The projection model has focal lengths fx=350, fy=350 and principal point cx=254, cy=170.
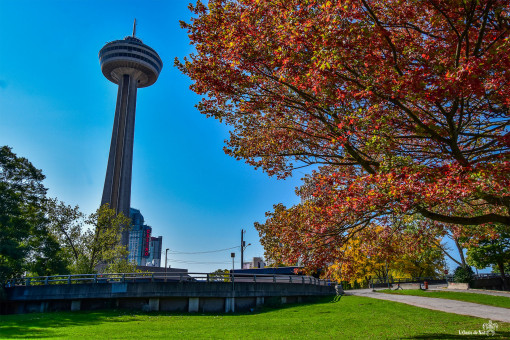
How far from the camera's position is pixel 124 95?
8550 centimetres

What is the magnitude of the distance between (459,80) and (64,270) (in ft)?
121

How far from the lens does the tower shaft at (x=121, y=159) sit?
7631 centimetres

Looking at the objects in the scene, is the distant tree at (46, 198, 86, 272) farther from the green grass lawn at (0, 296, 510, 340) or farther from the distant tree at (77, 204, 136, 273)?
the green grass lawn at (0, 296, 510, 340)

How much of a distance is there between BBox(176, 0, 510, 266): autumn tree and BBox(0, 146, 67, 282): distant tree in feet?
88.6

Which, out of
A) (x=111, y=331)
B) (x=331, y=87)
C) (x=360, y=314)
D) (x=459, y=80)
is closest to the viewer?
(x=459, y=80)

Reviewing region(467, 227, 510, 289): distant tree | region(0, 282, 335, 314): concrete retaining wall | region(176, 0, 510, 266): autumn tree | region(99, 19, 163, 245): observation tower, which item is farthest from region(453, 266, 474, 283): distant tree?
region(99, 19, 163, 245): observation tower

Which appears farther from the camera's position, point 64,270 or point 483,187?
point 64,270

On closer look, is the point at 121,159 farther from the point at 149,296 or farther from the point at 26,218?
the point at 149,296

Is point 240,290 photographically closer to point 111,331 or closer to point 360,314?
point 360,314

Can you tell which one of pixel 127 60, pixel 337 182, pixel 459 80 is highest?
pixel 127 60

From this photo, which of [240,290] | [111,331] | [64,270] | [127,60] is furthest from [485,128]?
[127,60]

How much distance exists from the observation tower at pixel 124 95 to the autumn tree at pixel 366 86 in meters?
68.7

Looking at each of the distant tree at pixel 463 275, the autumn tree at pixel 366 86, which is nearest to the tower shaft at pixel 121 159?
the distant tree at pixel 463 275

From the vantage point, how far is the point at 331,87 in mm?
8492
